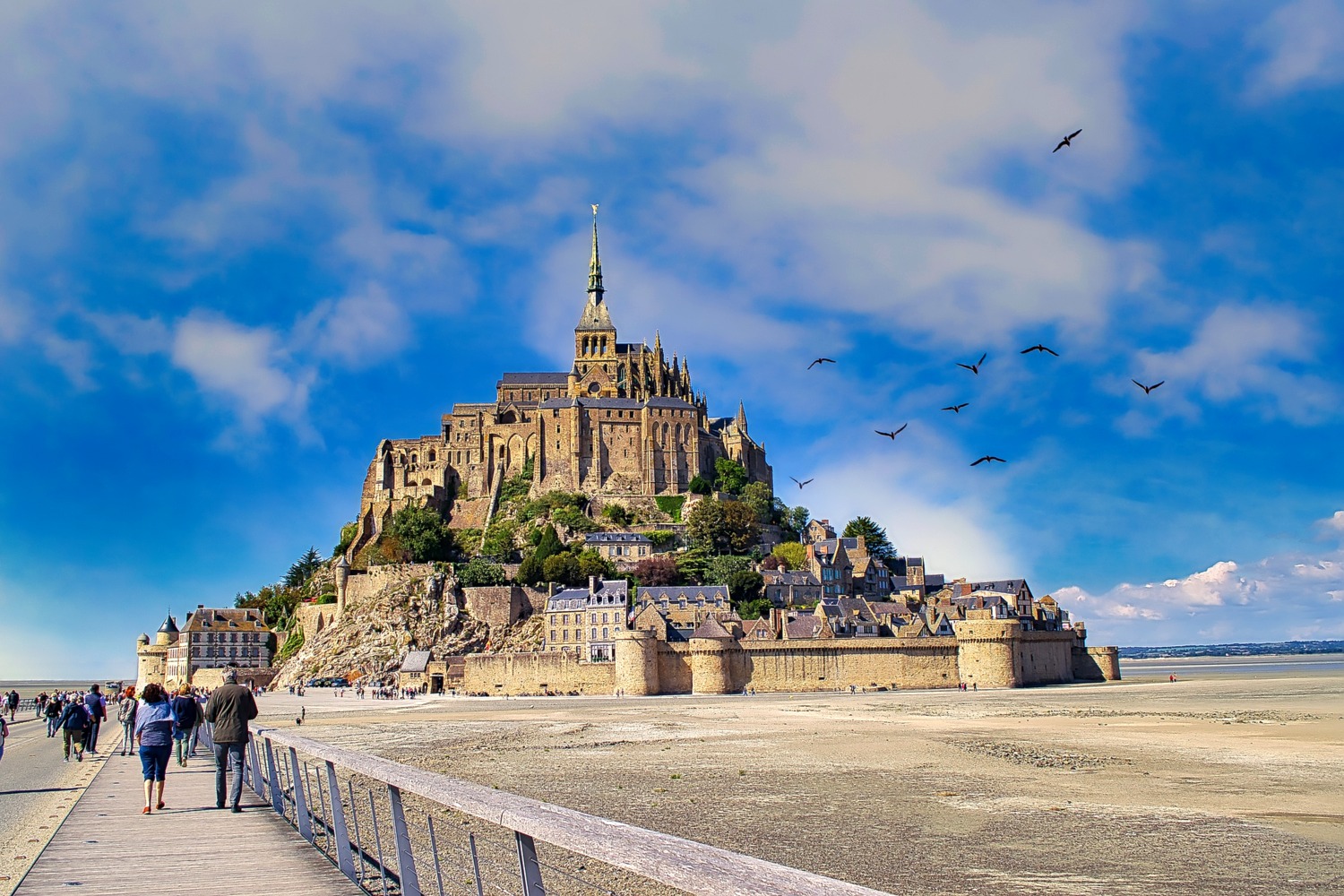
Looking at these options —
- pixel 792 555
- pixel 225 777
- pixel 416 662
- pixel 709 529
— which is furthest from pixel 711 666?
pixel 225 777

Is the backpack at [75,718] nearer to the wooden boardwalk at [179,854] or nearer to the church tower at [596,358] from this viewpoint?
the wooden boardwalk at [179,854]

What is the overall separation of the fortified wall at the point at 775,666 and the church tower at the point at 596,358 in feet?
143

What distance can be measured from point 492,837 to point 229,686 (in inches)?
150

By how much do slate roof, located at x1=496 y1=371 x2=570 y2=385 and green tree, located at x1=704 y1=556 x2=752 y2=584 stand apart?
108ft

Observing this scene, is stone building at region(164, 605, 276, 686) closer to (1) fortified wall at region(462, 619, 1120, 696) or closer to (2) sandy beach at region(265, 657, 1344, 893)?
(1) fortified wall at region(462, 619, 1120, 696)

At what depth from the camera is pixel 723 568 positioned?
80062 millimetres

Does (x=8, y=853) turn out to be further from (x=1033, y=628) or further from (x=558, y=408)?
(x=558, y=408)

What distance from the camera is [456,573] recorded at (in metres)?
79.7

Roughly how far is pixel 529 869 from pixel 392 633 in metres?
73.7

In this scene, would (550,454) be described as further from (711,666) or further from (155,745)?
(155,745)

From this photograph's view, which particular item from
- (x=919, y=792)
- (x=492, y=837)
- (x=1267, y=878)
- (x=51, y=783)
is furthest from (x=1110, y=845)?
(x=51, y=783)

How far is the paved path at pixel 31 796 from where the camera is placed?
1052 centimetres

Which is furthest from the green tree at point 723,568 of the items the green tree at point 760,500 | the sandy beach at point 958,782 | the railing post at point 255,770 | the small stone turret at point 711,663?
the railing post at point 255,770

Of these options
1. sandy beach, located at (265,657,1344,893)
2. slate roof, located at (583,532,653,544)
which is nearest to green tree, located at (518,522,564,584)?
slate roof, located at (583,532,653,544)
